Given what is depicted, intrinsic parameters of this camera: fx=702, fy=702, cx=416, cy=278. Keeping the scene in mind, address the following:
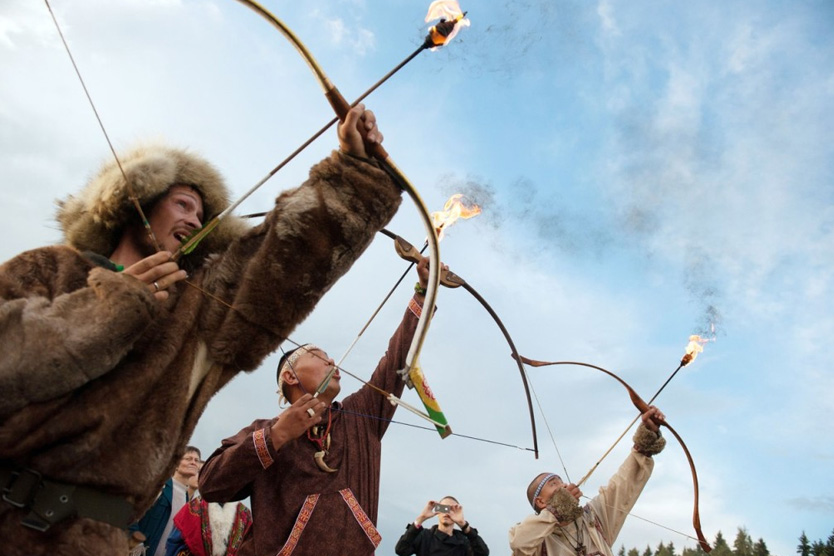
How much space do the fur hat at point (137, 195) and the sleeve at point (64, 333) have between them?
1.71ft

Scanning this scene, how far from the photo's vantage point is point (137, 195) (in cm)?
259

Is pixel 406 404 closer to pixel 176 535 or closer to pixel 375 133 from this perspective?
pixel 375 133

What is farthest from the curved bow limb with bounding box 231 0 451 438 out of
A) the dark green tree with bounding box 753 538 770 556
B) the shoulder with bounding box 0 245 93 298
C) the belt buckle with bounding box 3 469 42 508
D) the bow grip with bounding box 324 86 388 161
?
the dark green tree with bounding box 753 538 770 556

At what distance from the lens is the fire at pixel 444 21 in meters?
2.49

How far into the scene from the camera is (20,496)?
1.91 m

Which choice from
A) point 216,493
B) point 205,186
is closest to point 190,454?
point 216,493

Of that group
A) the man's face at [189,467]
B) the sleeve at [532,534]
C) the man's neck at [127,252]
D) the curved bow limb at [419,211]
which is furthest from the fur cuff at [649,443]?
the man's neck at [127,252]

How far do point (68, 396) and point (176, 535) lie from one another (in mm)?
2572

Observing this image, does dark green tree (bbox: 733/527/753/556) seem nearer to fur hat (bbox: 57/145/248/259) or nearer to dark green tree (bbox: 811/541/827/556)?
dark green tree (bbox: 811/541/827/556)

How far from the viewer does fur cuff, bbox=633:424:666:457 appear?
5770 millimetres

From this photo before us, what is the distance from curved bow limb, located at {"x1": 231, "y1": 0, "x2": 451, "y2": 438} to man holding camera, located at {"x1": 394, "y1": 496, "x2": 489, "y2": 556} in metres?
3.17

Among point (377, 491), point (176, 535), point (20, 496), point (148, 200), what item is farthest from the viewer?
point (176, 535)

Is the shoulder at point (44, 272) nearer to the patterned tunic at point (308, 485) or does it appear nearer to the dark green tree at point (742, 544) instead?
the patterned tunic at point (308, 485)

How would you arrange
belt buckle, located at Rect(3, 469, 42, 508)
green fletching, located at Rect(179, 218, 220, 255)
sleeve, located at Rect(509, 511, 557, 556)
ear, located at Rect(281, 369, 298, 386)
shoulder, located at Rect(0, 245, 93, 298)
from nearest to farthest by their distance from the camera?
belt buckle, located at Rect(3, 469, 42, 508) < shoulder, located at Rect(0, 245, 93, 298) < green fletching, located at Rect(179, 218, 220, 255) < ear, located at Rect(281, 369, 298, 386) < sleeve, located at Rect(509, 511, 557, 556)
